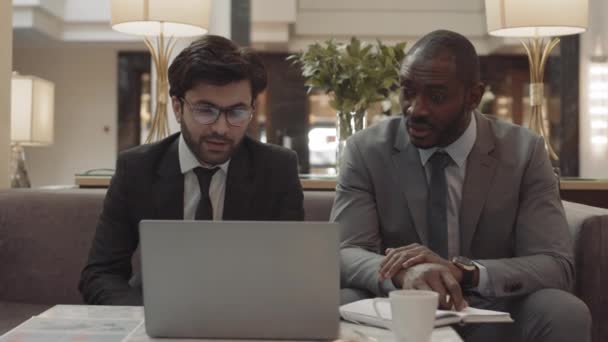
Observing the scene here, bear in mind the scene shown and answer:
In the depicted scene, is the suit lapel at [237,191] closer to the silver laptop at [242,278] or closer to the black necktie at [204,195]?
the black necktie at [204,195]

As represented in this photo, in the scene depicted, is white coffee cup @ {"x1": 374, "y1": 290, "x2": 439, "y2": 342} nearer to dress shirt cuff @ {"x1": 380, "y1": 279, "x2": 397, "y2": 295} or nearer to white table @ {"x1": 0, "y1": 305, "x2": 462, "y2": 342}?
white table @ {"x1": 0, "y1": 305, "x2": 462, "y2": 342}

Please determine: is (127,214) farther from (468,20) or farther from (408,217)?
(468,20)

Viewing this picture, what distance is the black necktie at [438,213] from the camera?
2.15m

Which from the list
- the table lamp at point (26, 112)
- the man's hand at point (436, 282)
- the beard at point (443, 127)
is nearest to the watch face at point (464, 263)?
the man's hand at point (436, 282)

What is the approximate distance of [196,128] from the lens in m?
1.99

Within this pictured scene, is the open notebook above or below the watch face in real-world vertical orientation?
below

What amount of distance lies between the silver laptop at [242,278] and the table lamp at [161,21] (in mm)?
2304

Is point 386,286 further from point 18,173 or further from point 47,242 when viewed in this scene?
point 18,173

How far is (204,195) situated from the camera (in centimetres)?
206

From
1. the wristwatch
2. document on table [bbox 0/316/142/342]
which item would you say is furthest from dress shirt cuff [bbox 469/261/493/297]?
document on table [bbox 0/316/142/342]

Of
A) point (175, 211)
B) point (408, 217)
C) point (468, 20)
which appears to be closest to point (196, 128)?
point (175, 211)

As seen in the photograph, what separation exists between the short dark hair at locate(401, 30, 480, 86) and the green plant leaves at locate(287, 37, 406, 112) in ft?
3.32

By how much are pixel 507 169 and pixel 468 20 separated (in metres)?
6.99

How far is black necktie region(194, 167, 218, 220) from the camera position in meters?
2.04
